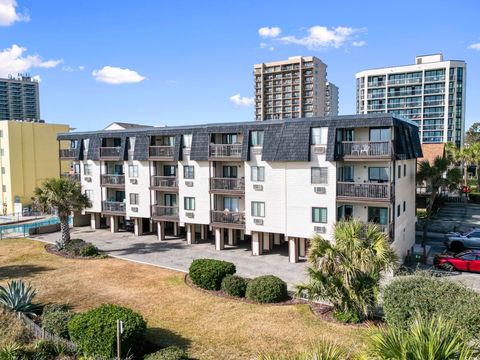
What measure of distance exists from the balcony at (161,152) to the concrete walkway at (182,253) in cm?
786

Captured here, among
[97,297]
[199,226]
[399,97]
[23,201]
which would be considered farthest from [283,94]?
[97,297]

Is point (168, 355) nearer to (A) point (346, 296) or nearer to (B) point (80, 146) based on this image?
(A) point (346, 296)

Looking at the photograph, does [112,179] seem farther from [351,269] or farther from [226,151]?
[351,269]

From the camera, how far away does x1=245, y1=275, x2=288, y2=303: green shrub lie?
20000 millimetres

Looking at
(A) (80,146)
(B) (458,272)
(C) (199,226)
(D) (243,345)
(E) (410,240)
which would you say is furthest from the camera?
(A) (80,146)

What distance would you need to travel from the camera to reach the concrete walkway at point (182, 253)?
86.3 feet

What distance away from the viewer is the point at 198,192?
32.7m

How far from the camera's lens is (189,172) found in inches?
1305

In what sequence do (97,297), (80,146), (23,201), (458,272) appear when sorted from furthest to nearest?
1. (23,201)
2. (80,146)
3. (458,272)
4. (97,297)

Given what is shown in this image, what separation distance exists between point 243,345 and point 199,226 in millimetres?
21483

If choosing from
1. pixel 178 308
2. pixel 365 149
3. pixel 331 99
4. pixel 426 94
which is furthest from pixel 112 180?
pixel 331 99

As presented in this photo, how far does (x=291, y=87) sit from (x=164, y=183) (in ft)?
297

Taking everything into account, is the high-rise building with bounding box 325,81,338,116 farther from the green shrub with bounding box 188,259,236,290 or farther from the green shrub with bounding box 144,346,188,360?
the green shrub with bounding box 144,346,188,360

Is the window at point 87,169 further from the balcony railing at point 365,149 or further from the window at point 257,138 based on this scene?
the balcony railing at point 365,149
